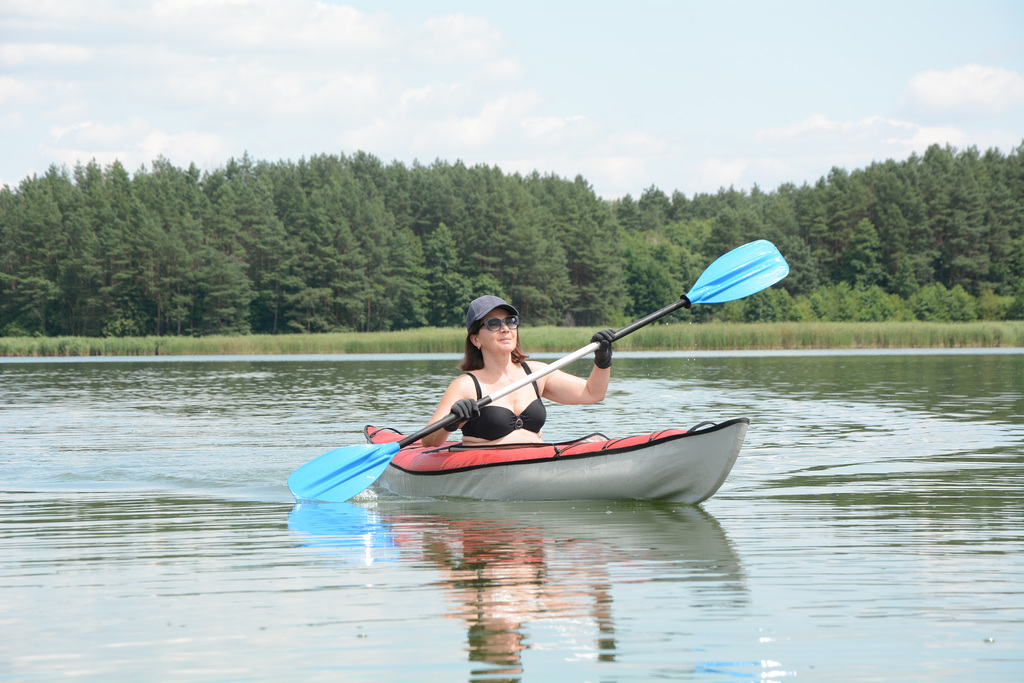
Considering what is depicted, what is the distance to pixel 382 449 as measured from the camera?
709 centimetres

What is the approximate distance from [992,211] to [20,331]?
186ft

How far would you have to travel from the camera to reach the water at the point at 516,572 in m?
3.41

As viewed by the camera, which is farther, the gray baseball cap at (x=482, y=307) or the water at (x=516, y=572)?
the gray baseball cap at (x=482, y=307)

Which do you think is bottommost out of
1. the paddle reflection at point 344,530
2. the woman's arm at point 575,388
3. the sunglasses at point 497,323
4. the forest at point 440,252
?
the paddle reflection at point 344,530

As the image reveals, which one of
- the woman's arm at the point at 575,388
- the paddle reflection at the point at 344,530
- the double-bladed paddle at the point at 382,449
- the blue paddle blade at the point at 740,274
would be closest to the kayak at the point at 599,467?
the woman's arm at the point at 575,388

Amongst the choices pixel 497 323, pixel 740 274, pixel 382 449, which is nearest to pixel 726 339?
pixel 740 274

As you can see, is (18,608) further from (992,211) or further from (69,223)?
(992,211)

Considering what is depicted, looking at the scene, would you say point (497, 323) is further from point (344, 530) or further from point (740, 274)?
point (740, 274)

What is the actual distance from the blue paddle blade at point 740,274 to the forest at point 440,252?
5219 centimetres

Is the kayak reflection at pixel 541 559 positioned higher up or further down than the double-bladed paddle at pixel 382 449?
further down

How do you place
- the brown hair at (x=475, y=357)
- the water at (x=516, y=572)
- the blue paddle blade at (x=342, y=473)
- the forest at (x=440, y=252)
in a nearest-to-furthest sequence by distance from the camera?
1. the water at (x=516, y=572)
2. the brown hair at (x=475, y=357)
3. the blue paddle blade at (x=342, y=473)
4. the forest at (x=440, y=252)

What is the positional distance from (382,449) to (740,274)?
9.47 feet

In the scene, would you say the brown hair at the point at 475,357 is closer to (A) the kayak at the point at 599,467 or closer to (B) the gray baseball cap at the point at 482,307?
(B) the gray baseball cap at the point at 482,307

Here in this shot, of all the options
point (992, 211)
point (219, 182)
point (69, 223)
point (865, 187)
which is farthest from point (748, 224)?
point (69, 223)
